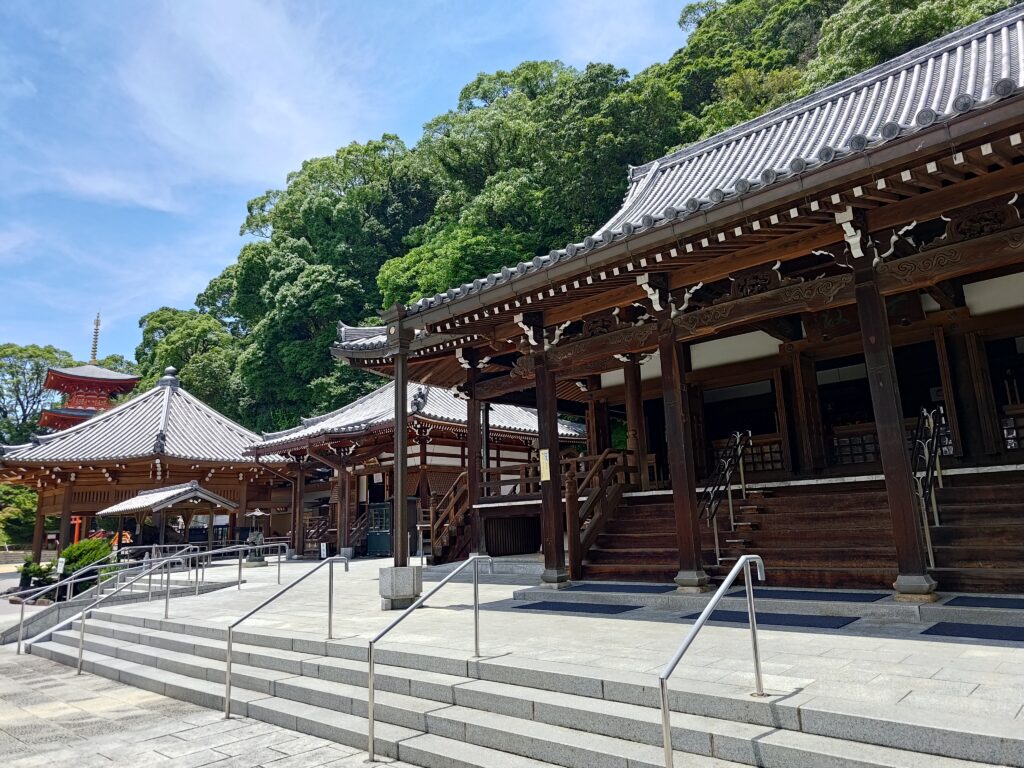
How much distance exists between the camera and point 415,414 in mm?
16656

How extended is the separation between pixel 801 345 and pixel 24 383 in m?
62.6

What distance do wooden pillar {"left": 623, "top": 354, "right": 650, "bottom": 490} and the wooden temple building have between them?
0.04m

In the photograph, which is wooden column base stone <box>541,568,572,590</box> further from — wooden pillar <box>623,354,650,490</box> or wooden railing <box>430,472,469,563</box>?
wooden railing <box>430,472,469,563</box>

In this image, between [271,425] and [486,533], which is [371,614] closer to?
[486,533]

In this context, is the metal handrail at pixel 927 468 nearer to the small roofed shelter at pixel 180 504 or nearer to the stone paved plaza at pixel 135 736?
the stone paved plaza at pixel 135 736

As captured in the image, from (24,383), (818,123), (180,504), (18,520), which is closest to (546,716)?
(818,123)

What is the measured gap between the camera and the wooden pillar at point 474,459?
440 inches

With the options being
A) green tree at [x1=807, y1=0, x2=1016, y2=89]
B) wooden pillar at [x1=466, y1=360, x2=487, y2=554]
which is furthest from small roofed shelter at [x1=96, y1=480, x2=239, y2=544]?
green tree at [x1=807, y1=0, x2=1016, y2=89]

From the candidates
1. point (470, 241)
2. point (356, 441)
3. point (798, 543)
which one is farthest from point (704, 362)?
point (470, 241)

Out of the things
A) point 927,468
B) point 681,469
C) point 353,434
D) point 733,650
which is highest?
point 353,434

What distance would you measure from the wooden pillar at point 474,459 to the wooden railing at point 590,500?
6.80 feet

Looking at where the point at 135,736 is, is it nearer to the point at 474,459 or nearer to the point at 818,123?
the point at 474,459

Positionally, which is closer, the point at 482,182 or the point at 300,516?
the point at 300,516

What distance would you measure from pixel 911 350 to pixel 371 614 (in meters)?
8.74
